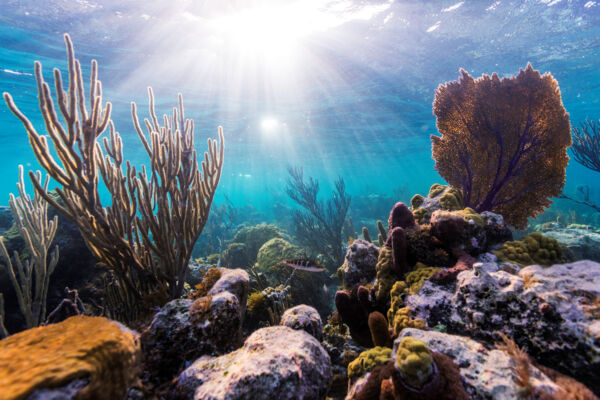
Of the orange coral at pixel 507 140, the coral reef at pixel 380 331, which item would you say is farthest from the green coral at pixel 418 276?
the orange coral at pixel 507 140

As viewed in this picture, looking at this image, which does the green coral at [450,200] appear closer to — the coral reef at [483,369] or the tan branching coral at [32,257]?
the coral reef at [483,369]

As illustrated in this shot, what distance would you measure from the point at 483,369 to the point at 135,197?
4.01 meters

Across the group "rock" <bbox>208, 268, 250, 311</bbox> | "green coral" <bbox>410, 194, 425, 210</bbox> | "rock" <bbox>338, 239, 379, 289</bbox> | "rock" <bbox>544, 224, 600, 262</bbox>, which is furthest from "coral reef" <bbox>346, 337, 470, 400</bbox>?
"rock" <bbox>544, 224, 600, 262</bbox>

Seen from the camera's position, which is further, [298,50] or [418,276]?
[298,50]

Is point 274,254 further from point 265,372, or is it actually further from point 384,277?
point 265,372

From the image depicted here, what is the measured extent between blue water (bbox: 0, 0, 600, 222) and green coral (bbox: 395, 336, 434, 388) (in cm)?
1048

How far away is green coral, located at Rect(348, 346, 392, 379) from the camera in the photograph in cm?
223

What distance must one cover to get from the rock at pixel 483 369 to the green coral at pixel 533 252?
4.99 feet

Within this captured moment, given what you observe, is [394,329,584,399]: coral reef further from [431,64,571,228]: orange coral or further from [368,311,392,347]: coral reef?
[431,64,571,228]: orange coral

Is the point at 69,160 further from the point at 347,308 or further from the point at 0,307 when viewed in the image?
the point at 347,308

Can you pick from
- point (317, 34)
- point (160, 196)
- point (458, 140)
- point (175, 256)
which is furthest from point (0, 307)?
point (317, 34)

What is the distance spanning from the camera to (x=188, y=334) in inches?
92.0

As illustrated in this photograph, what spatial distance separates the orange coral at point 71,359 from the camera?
1181 mm

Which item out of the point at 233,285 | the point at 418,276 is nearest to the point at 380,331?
the point at 418,276
